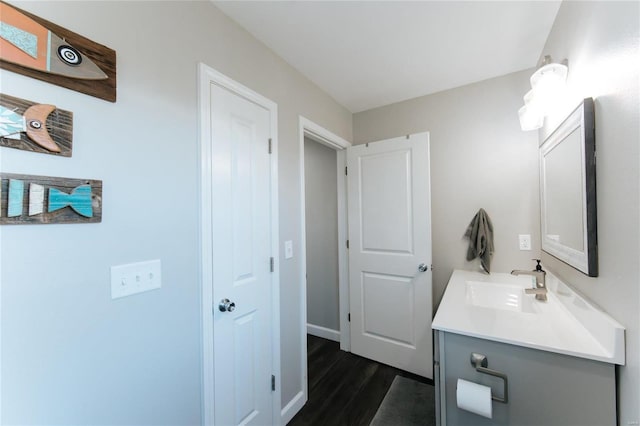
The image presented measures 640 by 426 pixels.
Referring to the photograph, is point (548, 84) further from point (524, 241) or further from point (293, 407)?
point (293, 407)

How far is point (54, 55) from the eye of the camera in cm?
80

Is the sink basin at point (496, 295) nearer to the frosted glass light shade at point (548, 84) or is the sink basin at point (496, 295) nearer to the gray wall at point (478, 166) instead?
the gray wall at point (478, 166)

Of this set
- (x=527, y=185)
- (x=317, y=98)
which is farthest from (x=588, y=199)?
(x=317, y=98)

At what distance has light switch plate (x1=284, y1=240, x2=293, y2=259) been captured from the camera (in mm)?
1773

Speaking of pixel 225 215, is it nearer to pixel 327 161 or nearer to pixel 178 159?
pixel 178 159

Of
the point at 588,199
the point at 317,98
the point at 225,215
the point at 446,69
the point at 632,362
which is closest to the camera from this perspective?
the point at 632,362

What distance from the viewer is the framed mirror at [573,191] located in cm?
100

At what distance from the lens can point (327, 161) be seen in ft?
9.65

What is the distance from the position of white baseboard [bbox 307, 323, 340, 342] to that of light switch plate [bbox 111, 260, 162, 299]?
2.25 meters

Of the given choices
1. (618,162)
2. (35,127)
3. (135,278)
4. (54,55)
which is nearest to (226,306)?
(135,278)

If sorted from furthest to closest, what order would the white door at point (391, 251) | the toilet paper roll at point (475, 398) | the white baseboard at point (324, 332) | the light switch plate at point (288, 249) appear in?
the white baseboard at point (324, 332) < the white door at point (391, 251) < the light switch plate at point (288, 249) < the toilet paper roll at point (475, 398)

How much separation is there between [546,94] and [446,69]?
2.62ft

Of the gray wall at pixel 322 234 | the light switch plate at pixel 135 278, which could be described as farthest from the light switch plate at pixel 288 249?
the gray wall at pixel 322 234

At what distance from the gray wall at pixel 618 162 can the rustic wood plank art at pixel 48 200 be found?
5.60 feet
